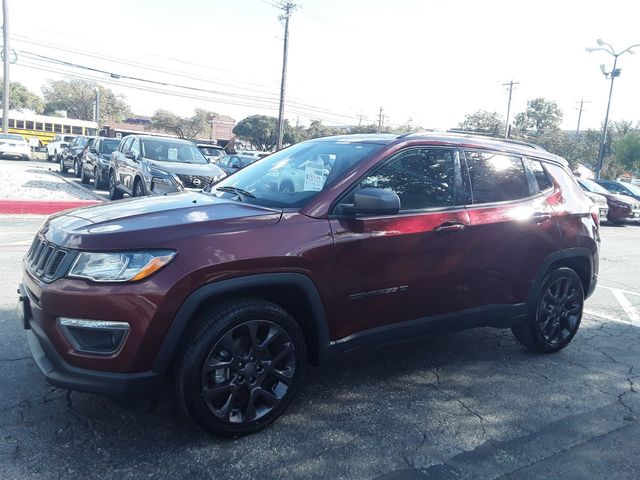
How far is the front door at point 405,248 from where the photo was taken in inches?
127

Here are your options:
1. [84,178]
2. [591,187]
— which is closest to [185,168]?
[84,178]

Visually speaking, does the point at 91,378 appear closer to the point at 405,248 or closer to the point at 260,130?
the point at 405,248

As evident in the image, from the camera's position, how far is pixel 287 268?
9.70 feet

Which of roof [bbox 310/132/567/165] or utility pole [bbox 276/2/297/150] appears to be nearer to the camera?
roof [bbox 310/132/567/165]

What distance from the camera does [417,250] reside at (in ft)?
11.5

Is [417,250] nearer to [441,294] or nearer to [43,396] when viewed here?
[441,294]

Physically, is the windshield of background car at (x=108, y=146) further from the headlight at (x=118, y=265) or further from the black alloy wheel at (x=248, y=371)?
the black alloy wheel at (x=248, y=371)

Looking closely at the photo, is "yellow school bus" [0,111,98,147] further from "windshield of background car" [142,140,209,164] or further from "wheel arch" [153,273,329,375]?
"wheel arch" [153,273,329,375]

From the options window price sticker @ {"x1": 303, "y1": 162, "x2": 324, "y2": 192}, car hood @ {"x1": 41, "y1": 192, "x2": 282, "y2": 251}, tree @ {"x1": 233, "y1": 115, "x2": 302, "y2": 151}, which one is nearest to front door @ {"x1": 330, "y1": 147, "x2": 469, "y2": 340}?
window price sticker @ {"x1": 303, "y1": 162, "x2": 324, "y2": 192}

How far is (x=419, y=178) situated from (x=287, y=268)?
1.30 meters

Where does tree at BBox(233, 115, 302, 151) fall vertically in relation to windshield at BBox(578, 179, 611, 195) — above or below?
above

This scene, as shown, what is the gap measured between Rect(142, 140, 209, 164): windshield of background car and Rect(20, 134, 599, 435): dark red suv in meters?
7.29

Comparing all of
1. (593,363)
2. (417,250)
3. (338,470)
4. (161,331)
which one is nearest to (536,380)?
(593,363)

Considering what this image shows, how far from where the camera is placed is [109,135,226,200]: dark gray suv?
10008 millimetres
